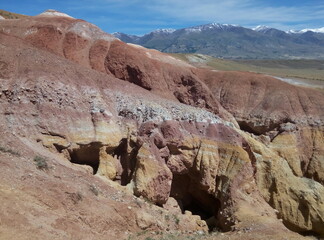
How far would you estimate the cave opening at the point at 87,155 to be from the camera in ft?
66.9

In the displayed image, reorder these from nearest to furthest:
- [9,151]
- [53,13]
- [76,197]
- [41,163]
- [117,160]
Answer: [76,197] → [9,151] → [41,163] → [117,160] → [53,13]

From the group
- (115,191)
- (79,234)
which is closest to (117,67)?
(115,191)

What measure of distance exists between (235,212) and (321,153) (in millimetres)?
16334

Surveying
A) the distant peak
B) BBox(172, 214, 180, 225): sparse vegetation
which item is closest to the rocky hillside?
BBox(172, 214, 180, 225): sparse vegetation

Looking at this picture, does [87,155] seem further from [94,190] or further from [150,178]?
[94,190]

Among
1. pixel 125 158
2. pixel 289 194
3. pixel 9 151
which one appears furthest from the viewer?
pixel 289 194

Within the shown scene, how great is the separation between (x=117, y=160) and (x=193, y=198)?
291 inches

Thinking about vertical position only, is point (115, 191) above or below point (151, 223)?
above

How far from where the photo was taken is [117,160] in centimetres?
2225

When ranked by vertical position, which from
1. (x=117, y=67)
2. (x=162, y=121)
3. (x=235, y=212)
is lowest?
(x=235, y=212)

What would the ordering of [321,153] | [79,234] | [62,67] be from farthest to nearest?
[321,153] → [62,67] → [79,234]

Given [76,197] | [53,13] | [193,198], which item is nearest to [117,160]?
[76,197]

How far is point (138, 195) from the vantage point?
67.7 ft

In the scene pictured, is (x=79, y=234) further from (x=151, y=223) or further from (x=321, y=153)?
(x=321, y=153)
